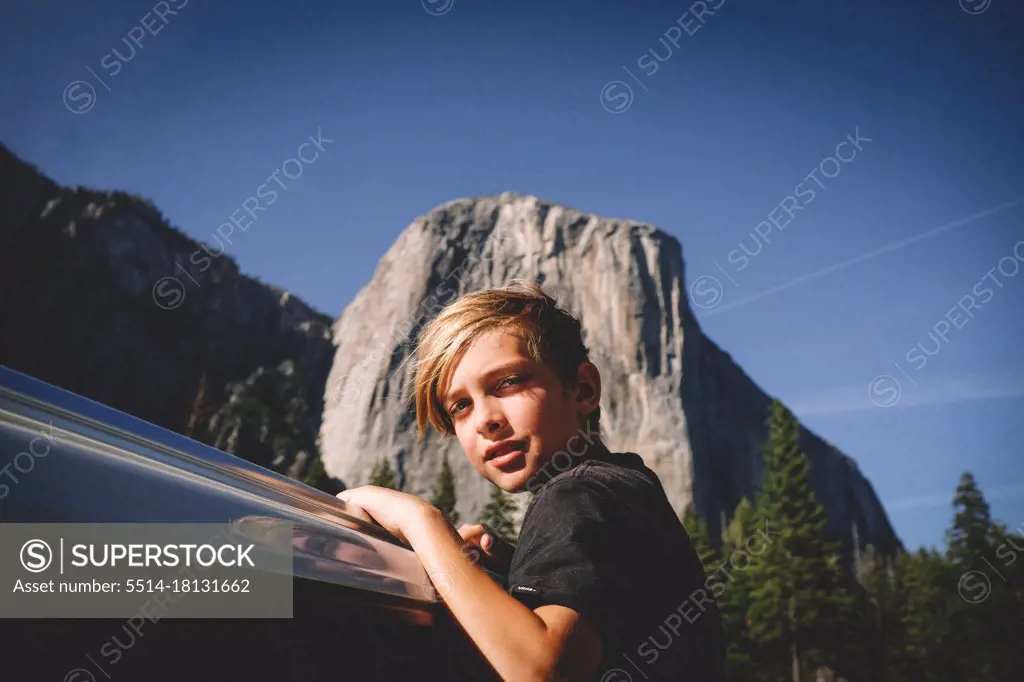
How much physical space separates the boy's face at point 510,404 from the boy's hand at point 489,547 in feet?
0.42

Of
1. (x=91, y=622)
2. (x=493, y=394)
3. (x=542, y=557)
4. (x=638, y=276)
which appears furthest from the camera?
(x=638, y=276)

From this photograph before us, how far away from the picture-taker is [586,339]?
194 ft

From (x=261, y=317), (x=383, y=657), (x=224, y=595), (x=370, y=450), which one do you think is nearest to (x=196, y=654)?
(x=224, y=595)

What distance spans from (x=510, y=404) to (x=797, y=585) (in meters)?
29.5

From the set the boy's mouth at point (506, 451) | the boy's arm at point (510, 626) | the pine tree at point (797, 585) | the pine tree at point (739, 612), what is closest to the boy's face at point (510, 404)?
the boy's mouth at point (506, 451)

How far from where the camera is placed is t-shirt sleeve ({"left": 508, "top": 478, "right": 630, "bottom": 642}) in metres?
1.06

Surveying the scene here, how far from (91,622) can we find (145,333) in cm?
5848

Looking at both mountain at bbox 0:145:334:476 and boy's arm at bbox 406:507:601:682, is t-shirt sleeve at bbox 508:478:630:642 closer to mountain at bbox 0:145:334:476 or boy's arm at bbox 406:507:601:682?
boy's arm at bbox 406:507:601:682

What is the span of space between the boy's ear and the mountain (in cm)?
4593

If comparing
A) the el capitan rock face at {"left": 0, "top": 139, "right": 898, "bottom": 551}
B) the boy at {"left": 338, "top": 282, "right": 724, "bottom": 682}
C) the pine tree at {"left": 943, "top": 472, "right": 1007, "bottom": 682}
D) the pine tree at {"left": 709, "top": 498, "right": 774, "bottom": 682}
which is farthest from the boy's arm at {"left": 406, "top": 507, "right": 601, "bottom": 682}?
the el capitan rock face at {"left": 0, "top": 139, "right": 898, "bottom": 551}

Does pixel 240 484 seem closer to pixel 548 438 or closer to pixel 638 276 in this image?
pixel 548 438

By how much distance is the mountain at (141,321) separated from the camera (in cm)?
4756

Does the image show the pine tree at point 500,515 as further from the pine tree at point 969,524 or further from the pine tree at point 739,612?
the pine tree at point 969,524

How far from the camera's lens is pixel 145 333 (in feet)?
172
